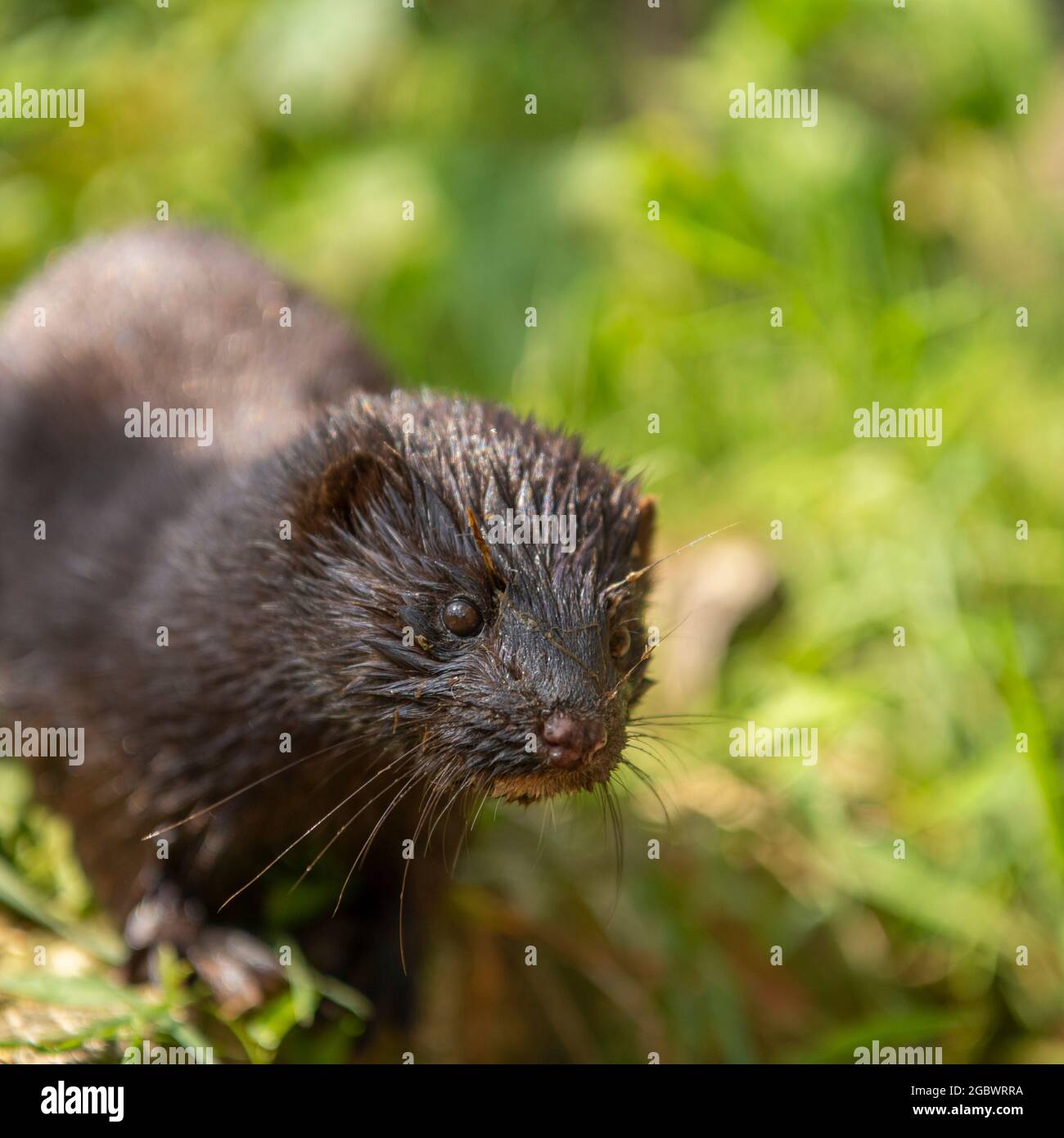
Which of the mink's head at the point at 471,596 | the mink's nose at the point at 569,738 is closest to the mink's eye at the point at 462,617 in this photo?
the mink's head at the point at 471,596

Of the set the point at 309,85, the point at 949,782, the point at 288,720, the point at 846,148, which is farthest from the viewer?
the point at 309,85

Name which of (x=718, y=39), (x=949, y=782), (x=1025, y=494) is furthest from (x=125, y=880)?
(x=718, y=39)

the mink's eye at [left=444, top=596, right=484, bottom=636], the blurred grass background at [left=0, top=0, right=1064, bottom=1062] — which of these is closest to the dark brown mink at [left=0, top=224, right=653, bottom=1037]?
the mink's eye at [left=444, top=596, right=484, bottom=636]

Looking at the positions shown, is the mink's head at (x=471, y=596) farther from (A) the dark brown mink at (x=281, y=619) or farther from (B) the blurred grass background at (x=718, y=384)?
(B) the blurred grass background at (x=718, y=384)

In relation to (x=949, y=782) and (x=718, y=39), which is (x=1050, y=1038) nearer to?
(x=949, y=782)

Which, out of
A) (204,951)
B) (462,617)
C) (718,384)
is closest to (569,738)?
(462,617)

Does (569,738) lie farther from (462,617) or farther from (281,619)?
(281,619)

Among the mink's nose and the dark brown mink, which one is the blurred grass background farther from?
the mink's nose
